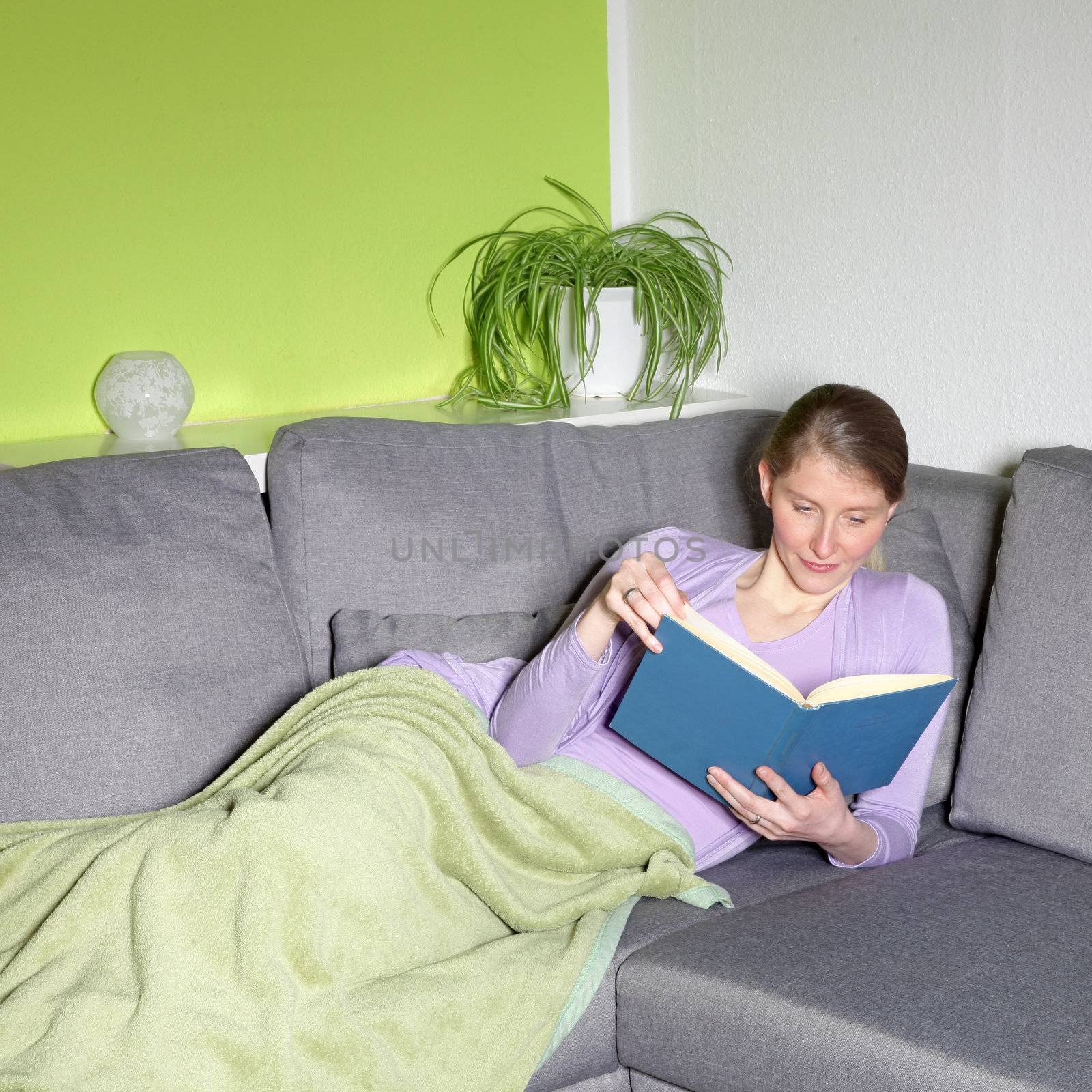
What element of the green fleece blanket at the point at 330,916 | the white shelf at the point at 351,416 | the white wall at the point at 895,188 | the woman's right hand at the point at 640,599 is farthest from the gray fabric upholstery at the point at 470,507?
the white wall at the point at 895,188

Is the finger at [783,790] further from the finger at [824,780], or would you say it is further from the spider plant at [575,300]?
the spider plant at [575,300]

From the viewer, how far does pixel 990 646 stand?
1.74 meters

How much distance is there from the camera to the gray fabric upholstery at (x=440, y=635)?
66.8 inches

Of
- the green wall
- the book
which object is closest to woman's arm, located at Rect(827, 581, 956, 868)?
the book

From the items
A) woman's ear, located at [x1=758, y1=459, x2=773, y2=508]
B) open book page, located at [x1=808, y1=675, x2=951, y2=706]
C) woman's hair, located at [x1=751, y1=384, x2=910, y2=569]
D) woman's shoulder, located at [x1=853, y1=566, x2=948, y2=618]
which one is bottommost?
open book page, located at [x1=808, y1=675, x2=951, y2=706]

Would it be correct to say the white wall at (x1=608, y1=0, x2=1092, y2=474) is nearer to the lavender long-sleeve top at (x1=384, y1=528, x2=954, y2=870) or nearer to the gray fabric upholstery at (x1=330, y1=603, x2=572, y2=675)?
the lavender long-sleeve top at (x1=384, y1=528, x2=954, y2=870)

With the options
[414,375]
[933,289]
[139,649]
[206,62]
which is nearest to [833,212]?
[933,289]

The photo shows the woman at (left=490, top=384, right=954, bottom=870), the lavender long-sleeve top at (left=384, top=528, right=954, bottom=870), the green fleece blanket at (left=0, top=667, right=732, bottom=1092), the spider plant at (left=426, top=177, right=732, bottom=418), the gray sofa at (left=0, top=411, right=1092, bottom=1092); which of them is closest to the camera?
the green fleece blanket at (left=0, top=667, right=732, bottom=1092)

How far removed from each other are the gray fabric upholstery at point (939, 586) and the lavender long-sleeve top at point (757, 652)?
142 mm

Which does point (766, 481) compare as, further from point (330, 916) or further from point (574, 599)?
point (330, 916)

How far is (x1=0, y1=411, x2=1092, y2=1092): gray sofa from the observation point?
1301mm

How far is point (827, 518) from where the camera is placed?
1.56 m

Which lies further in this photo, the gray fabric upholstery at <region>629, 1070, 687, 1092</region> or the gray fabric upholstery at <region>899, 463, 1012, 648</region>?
the gray fabric upholstery at <region>899, 463, 1012, 648</region>

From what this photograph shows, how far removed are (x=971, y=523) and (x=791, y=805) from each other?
68 centimetres
